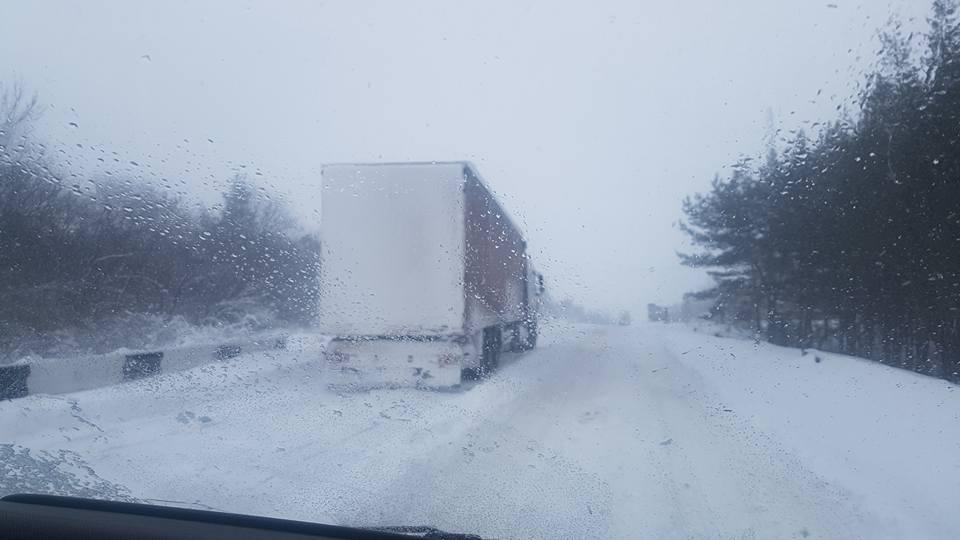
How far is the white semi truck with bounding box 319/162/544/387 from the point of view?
1061 centimetres

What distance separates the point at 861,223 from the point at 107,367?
921 cm

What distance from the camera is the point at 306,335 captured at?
10.6 meters

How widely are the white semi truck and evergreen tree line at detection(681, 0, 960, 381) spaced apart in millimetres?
2929

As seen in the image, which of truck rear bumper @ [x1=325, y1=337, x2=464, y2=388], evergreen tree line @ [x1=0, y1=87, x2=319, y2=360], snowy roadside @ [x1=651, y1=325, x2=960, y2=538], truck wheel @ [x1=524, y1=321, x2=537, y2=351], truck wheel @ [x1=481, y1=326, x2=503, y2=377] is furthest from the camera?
truck wheel @ [x1=481, y1=326, x2=503, y2=377]

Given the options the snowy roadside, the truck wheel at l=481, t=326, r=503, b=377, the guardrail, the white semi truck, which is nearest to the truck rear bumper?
the white semi truck

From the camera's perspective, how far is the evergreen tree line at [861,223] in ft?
24.0

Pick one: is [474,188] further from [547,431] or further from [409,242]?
[547,431]

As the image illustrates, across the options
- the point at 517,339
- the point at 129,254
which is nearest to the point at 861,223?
the point at 129,254

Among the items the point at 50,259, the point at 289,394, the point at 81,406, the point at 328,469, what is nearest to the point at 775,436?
the point at 328,469

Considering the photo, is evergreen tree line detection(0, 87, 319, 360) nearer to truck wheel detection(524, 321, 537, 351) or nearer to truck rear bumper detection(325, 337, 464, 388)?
truck rear bumper detection(325, 337, 464, 388)

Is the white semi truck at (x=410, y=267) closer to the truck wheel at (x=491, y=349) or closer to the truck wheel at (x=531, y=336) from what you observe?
the truck wheel at (x=531, y=336)

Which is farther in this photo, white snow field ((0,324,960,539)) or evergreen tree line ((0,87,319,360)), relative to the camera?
evergreen tree line ((0,87,319,360))

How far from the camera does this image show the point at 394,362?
11.9 meters

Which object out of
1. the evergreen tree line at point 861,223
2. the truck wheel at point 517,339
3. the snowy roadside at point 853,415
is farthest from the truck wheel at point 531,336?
the evergreen tree line at point 861,223
